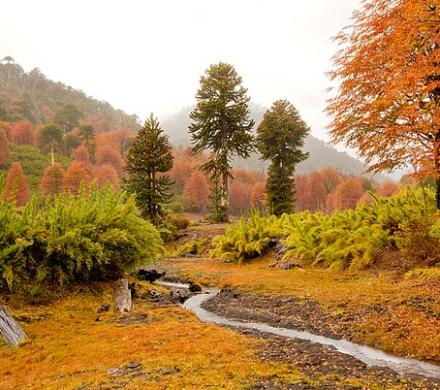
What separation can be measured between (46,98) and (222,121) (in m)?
141

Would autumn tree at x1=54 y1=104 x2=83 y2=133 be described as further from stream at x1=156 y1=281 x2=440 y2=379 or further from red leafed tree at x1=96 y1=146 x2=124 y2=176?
stream at x1=156 y1=281 x2=440 y2=379

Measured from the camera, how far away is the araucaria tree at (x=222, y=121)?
104ft

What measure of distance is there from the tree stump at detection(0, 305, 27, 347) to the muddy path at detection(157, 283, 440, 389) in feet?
11.7

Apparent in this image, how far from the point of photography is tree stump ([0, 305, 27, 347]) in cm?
652

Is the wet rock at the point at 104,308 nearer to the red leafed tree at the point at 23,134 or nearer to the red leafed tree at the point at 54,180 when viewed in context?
the red leafed tree at the point at 54,180

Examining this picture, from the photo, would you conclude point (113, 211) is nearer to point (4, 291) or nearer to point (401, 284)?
point (4, 291)

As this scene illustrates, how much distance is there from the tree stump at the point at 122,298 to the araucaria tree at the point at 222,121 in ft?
72.0

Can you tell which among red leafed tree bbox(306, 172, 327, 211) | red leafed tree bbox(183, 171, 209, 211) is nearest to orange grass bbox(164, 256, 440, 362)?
red leafed tree bbox(183, 171, 209, 211)

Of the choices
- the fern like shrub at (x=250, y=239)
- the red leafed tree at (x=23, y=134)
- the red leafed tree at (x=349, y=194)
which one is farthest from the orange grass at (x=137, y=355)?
the red leafed tree at (x=23, y=134)

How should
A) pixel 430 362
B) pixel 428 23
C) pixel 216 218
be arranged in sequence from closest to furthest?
pixel 430 362 < pixel 428 23 < pixel 216 218

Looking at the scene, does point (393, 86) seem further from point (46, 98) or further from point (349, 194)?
point (46, 98)

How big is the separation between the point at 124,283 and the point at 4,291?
264 centimetres

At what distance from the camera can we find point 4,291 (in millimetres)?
8625

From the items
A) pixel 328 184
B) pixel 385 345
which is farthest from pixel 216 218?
pixel 328 184
